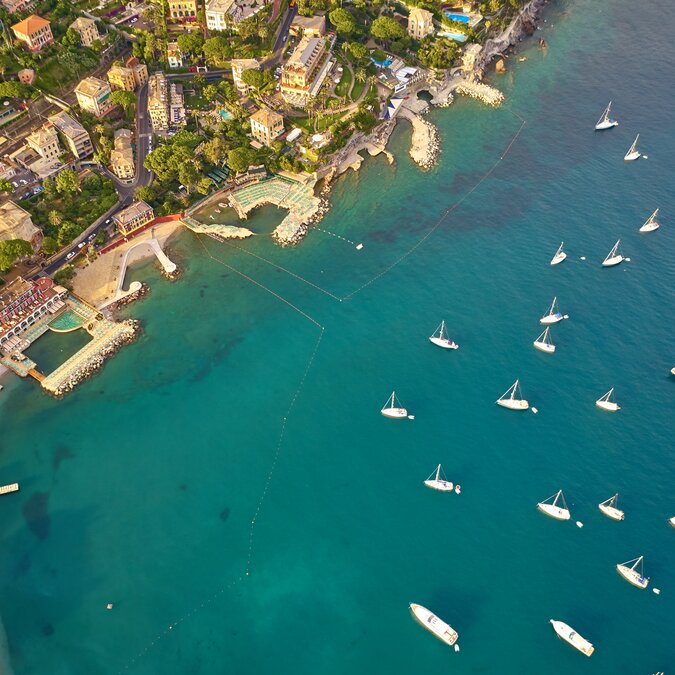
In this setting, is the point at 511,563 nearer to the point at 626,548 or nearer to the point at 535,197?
the point at 626,548

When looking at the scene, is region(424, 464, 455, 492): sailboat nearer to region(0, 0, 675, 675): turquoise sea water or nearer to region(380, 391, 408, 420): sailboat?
region(0, 0, 675, 675): turquoise sea water

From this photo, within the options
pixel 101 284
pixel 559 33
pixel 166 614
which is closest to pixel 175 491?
pixel 166 614

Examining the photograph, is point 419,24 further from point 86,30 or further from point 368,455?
point 368,455

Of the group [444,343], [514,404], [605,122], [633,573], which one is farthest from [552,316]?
[605,122]

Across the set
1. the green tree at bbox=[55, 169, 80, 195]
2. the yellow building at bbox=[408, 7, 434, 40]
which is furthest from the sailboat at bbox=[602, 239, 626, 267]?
the green tree at bbox=[55, 169, 80, 195]

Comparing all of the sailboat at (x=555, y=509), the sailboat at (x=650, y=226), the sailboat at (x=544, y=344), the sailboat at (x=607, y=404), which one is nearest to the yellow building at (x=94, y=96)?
the sailboat at (x=544, y=344)

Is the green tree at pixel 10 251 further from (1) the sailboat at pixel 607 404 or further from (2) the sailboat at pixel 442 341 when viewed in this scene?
(1) the sailboat at pixel 607 404
